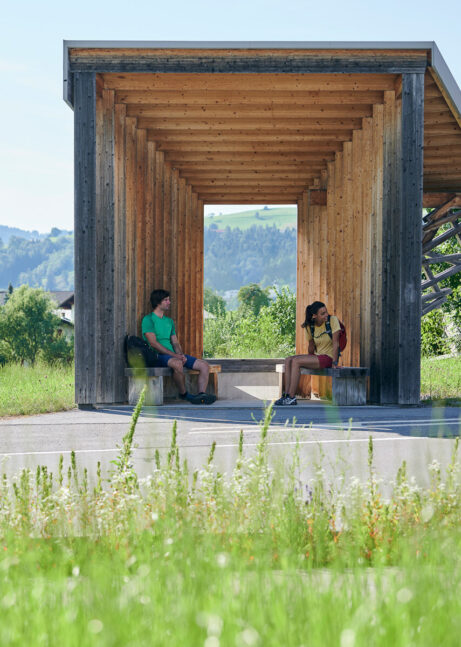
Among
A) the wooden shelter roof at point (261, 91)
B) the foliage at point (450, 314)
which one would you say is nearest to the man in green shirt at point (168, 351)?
the wooden shelter roof at point (261, 91)

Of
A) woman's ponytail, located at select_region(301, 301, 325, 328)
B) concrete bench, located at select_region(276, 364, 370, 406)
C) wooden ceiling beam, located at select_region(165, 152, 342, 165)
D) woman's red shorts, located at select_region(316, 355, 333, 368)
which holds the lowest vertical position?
concrete bench, located at select_region(276, 364, 370, 406)

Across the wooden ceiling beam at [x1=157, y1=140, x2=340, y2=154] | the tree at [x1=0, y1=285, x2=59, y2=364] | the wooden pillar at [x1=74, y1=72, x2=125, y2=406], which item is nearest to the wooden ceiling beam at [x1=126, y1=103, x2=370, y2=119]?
the wooden pillar at [x1=74, y1=72, x2=125, y2=406]

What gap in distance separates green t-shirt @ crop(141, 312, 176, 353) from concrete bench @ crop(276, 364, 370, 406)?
2195 mm

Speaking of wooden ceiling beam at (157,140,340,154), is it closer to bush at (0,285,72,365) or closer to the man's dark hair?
the man's dark hair

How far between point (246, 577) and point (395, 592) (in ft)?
1.38

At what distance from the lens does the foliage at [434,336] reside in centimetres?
2895

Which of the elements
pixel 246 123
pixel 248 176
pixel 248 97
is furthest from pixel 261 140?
pixel 248 176

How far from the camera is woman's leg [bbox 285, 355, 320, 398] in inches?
388

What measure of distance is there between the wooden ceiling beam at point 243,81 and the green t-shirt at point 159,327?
293 cm

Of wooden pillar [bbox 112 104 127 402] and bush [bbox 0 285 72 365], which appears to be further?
bush [bbox 0 285 72 365]

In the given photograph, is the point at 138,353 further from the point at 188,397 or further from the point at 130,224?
the point at 130,224

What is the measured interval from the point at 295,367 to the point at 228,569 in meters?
7.77

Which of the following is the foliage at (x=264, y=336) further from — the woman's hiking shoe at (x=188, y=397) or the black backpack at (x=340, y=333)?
the woman's hiking shoe at (x=188, y=397)

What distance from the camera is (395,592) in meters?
2.14
